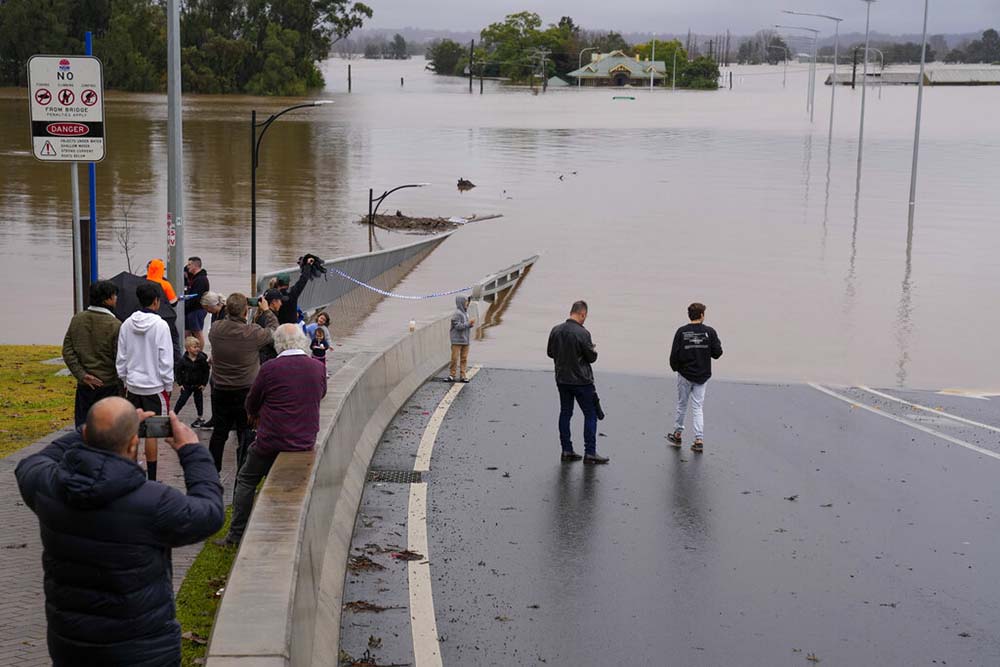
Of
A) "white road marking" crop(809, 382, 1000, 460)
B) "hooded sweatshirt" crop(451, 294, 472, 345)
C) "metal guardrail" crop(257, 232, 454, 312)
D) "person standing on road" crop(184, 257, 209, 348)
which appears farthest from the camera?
"metal guardrail" crop(257, 232, 454, 312)

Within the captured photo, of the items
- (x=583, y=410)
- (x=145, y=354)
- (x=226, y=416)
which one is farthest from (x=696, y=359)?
(x=145, y=354)

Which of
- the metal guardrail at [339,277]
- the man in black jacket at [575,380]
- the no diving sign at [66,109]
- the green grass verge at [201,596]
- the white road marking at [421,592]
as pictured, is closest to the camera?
the green grass verge at [201,596]

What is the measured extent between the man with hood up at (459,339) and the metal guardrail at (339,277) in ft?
8.04

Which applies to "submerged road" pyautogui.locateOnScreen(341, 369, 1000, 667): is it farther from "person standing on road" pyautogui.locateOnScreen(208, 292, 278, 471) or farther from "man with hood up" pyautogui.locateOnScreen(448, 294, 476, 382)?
"man with hood up" pyautogui.locateOnScreen(448, 294, 476, 382)

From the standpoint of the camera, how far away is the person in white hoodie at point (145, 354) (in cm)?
1008

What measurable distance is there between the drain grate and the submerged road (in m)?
0.07

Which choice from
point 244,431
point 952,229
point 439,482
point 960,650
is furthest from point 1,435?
point 952,229

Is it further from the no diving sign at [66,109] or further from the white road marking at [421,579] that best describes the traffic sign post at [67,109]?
the white road marking at [421,579]

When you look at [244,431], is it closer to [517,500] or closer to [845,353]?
[517,500]

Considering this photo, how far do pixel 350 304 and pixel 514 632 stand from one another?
70.6 feet

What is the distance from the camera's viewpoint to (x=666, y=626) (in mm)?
8305

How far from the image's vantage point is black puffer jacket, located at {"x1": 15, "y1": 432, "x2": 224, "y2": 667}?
4.77 metres

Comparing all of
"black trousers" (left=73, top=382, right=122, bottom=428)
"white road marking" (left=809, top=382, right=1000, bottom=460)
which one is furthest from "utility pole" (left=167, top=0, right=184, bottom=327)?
"white road marking" (left=809, top=382, right=1000, bottom=460)

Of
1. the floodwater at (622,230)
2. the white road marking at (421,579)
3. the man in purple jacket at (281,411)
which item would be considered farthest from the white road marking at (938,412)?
the man in purple jacket at (281,411)
